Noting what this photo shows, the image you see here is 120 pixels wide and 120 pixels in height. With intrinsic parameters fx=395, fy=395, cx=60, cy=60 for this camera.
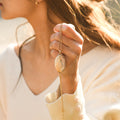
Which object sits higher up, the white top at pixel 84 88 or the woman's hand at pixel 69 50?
the woman's hand at pixel 69 50

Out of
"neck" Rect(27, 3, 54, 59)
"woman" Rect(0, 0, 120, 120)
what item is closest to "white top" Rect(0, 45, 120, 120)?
"woman" Rect(0, 0, 120, 120)

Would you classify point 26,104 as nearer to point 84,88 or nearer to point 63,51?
point 84,88

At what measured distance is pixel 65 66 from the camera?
1.23m

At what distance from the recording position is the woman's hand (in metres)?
1.18

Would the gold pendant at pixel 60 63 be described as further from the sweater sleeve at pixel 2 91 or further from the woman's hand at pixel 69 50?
the sweater sleeve at pixel 2 91

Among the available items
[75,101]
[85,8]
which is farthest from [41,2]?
[75,101]

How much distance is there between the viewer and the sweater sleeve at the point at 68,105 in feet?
4.32

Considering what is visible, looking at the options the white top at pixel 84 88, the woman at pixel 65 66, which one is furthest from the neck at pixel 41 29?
the white top at pixel 84 88

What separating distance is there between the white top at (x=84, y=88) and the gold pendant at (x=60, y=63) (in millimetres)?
161

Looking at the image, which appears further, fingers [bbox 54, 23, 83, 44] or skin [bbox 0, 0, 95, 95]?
skin [bbox 0, 0, 95, 95]

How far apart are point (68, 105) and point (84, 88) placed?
0.41 meters

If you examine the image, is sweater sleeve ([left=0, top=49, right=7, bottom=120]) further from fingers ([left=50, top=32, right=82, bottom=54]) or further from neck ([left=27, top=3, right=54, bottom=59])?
fingers ([left=50, top=32, right=82, bottom=54])

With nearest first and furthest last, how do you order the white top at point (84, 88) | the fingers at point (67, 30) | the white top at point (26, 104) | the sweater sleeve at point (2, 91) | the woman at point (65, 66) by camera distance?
the fingers at point (67, 30) < the woman at point (65, 66) < the white top at point (84, 88) < the white top at point (26, 104) < the sweater sleeve at point (2, 91)

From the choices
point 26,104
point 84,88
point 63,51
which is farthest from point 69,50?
point 26,104
